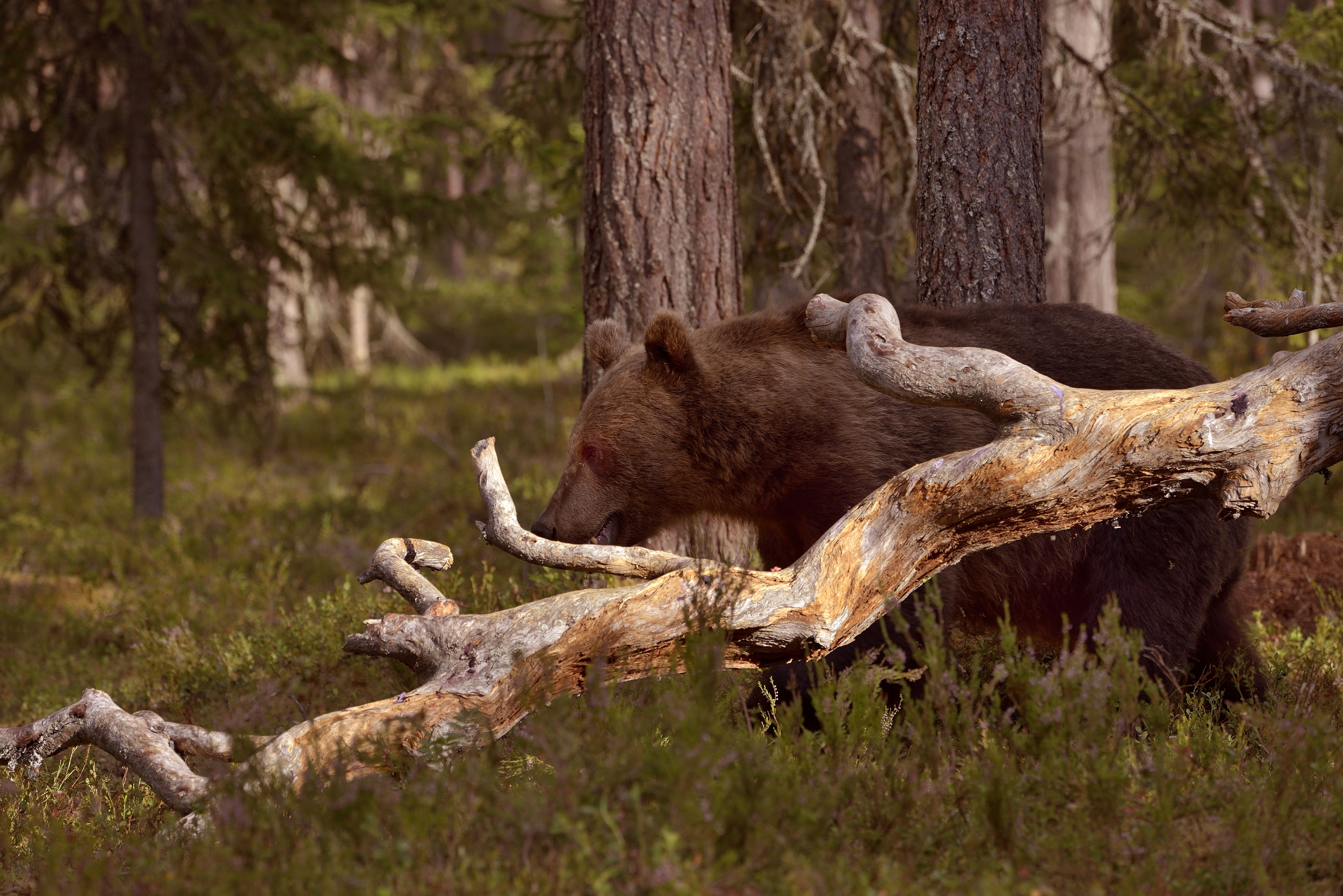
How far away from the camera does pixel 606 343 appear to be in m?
5.70

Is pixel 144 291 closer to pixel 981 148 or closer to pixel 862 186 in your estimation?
pixel 862 186

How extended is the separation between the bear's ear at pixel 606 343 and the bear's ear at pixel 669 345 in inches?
→ 20.3

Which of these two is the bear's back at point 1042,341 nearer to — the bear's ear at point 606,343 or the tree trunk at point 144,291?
the bear's ear at point 606,343

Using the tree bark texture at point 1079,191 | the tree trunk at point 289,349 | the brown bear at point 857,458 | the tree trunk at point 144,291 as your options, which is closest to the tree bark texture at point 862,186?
the tree bark texture at point 1079,191

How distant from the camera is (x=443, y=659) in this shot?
404 centimetres

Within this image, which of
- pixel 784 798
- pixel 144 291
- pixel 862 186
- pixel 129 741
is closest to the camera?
pixel 784 798

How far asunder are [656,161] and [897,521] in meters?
2.99

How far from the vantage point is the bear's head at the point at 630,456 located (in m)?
5.20

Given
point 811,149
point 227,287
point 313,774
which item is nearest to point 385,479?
point 227,287

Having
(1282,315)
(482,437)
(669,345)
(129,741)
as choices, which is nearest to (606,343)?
(669,345)

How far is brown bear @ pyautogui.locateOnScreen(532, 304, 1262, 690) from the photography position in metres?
4.76

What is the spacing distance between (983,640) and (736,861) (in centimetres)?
270

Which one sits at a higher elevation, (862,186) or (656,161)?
(862,186)

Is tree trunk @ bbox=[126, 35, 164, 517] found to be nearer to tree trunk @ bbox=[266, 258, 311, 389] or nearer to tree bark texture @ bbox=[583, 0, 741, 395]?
tree trunk @ bbox=[266, 258, 311, 389]
